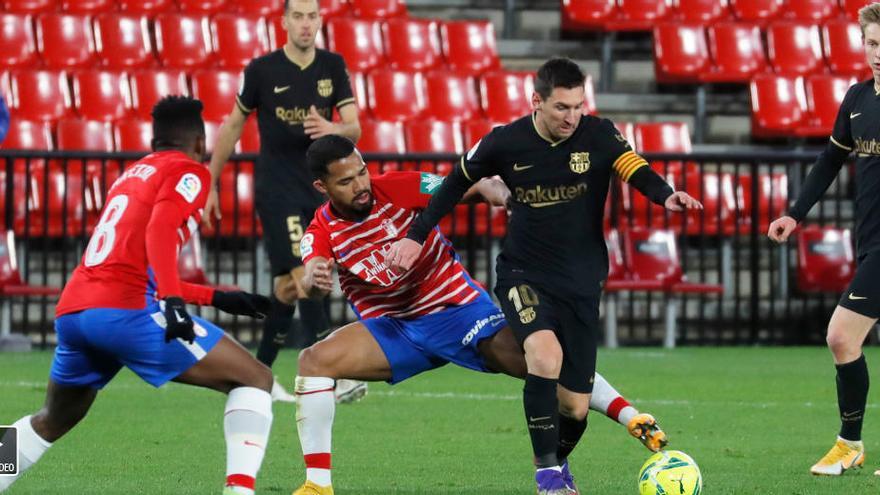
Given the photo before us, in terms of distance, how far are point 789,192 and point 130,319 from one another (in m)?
8.98

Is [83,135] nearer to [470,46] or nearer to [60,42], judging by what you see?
[60,42]

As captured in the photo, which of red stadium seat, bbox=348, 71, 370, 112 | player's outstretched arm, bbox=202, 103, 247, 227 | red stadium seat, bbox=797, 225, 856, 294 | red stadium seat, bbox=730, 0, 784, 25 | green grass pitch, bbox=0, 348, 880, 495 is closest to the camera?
green grass pitch, bbox=0, 348, 880, 495

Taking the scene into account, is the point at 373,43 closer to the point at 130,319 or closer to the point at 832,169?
the point at 832,169

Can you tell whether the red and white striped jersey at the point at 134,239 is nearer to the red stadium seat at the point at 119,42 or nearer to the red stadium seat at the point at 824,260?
the red stadium seat at the point at 824,260

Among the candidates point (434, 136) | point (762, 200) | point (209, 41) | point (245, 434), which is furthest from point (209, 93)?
point (245, 434)

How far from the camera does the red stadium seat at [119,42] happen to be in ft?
50.9

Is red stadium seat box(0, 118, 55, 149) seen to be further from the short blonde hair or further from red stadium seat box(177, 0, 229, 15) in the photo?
the short blonde hair

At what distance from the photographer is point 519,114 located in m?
15.4

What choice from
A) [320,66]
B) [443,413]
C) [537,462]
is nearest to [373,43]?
[320,66]

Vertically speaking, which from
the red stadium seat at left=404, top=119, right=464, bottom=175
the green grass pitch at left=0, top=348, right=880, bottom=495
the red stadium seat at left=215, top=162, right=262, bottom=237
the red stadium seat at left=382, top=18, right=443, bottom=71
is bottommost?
the green grass pitch at left=0, top=348, right=880, bottom=495

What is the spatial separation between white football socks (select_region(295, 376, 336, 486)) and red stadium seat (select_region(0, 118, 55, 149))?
26.6 ft

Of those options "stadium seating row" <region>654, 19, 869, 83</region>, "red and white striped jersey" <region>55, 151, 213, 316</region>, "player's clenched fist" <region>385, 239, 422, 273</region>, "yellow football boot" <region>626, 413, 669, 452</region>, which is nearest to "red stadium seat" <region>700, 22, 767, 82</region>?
"stadium seating row" <region>654, 19, 869, 83</region>

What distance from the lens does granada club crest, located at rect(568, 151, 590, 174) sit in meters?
6.38

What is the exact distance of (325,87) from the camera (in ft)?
31.8
